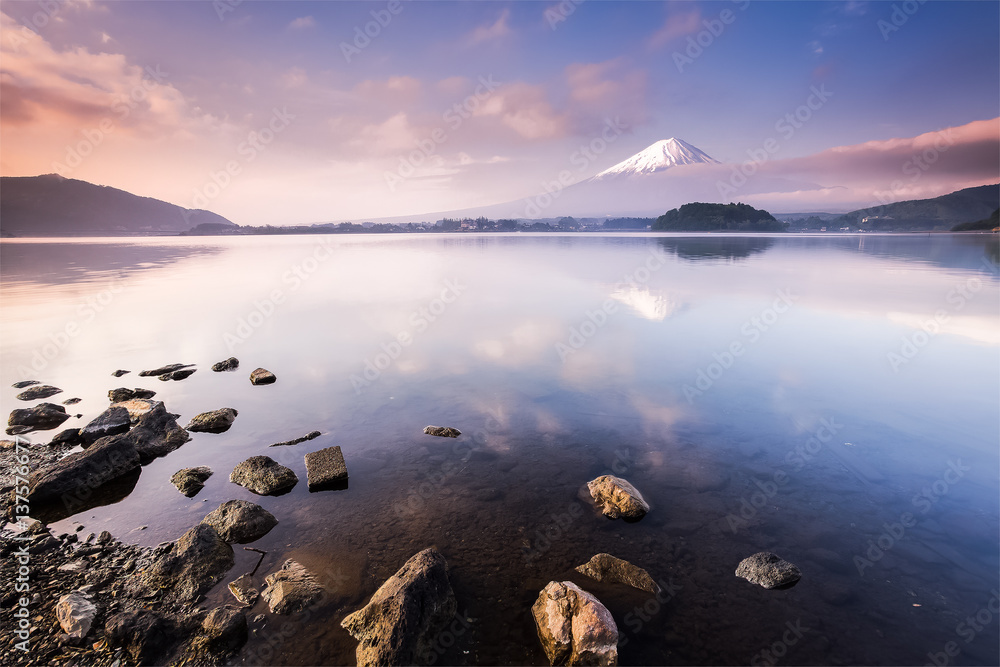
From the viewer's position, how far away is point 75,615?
5059mm

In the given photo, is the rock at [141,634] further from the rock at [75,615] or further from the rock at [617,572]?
the rock at [617,572]

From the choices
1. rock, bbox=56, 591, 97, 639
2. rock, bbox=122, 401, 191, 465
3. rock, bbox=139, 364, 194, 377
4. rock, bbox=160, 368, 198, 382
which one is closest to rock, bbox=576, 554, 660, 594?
rock, bbox=56, 591, 97, 639

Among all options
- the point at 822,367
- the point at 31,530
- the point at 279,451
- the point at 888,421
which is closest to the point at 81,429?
the point at 31,530

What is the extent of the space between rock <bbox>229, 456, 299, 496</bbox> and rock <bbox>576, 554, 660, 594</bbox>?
5357 millimetres

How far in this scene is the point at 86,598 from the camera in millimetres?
5391

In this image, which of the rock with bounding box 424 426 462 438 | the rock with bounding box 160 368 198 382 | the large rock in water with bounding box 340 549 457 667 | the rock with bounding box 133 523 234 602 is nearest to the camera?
the large rock in water with bounding box 340 549 457 667

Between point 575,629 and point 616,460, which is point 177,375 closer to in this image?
point 616,460

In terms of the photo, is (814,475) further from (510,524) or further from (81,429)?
(81,429)

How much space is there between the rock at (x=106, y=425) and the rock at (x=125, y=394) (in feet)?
4.79

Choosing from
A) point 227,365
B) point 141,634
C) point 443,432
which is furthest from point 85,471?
point 227,365

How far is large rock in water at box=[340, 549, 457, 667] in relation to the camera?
4.75 m

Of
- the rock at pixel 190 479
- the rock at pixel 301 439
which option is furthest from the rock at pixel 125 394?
the rock at pixel 301 439

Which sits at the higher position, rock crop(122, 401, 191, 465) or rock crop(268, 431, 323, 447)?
rock crop(122, 401, 191, 465)

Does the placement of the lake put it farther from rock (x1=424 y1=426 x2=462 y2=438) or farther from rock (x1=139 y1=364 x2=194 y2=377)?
rock (x1=139 y1=364 x2=194 y2=377)
